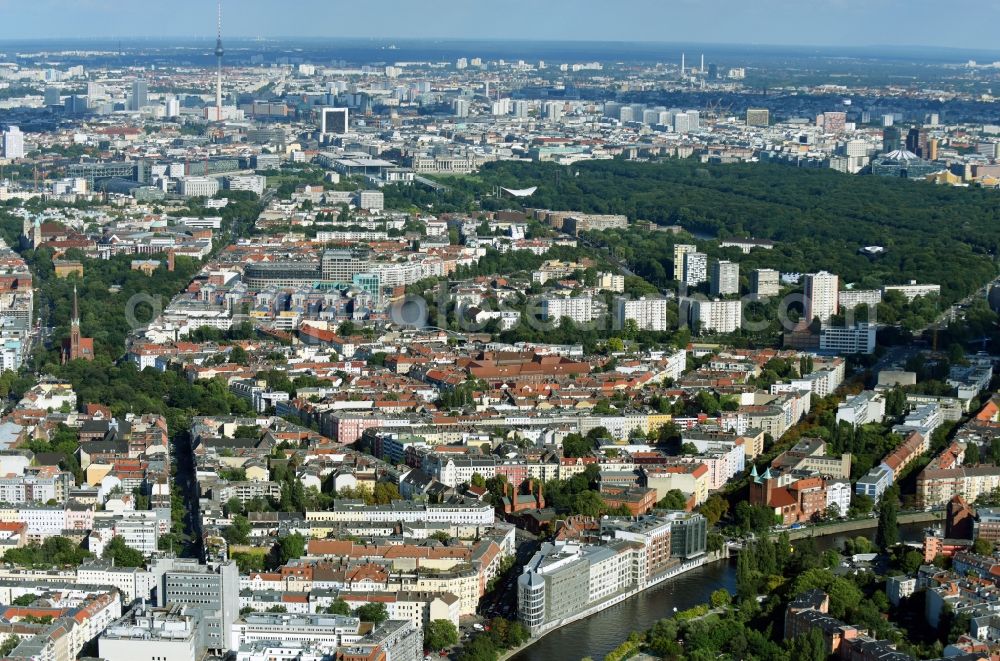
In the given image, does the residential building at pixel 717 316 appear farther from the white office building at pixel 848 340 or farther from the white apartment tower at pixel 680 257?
the white apartment tower at pixel 680 257

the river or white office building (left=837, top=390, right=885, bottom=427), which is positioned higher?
white office building (left=837, top=390, right=885, bottom=427)

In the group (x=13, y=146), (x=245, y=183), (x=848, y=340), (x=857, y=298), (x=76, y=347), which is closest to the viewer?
(x=76, y=347)

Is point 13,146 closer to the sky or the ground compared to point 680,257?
closer to the ground

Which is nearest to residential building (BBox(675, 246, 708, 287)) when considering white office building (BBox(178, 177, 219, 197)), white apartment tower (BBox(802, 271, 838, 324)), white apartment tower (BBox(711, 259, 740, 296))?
white apartment tower (BBox(711, 259, 740, 296))

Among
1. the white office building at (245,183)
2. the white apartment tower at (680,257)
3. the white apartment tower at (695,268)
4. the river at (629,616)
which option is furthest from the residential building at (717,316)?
the white office building at (245,183)

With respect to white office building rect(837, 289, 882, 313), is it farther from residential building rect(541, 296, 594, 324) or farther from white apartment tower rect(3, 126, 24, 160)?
white apartment tower rect(3, 126, 24, 160)

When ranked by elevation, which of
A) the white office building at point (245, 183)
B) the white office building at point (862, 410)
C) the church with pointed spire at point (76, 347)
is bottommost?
the white office building at point (245, 183)

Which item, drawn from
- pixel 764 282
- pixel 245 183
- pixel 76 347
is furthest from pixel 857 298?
pixel 245 183

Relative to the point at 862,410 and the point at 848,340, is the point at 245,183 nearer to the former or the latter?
the point at 848,340

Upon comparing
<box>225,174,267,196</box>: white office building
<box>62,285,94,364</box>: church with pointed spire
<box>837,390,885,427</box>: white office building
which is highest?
<box>837,390,885,427</box>: white office building
